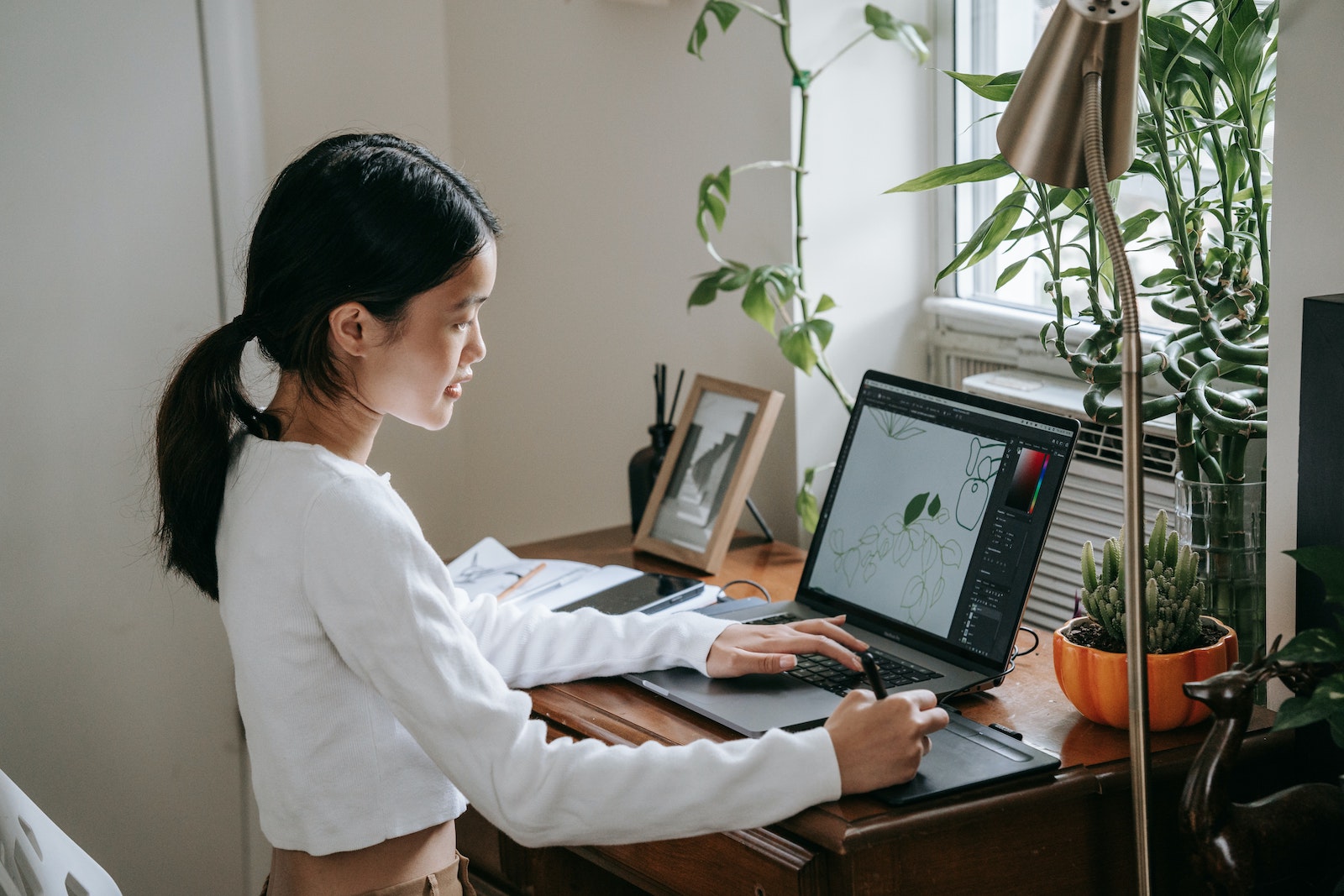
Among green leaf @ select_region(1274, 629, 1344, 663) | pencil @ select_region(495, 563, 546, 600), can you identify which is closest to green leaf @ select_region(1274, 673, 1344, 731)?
green leaf @ select_region(1274, 629, 1344, 663)

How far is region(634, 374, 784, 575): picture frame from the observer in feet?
5.87

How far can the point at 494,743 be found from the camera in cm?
100

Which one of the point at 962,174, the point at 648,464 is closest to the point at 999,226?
the point at 962,174

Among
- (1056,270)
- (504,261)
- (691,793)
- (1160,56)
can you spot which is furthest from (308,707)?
(504,261)

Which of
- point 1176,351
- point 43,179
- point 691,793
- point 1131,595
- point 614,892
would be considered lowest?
point 614,892

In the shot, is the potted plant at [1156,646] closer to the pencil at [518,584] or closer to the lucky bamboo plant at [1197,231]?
the lucky bamboo plant at [1197,231]

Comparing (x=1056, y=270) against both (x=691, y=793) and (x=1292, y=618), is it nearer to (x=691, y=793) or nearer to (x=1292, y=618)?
(x=1292, y=618)

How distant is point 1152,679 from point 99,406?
1.42 meters

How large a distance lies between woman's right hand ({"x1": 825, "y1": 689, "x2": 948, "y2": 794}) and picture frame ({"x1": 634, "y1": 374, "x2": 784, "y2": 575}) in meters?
0.74

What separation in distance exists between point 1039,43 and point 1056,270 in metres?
0.37

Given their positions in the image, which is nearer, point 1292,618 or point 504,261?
point 1292,618

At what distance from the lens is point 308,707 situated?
107 cm

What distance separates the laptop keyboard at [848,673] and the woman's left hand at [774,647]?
0.07 feet

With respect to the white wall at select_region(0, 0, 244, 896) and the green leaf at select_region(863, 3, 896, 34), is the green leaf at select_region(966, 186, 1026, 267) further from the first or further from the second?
the white wall at select_region(0, 0, 244, 896)
